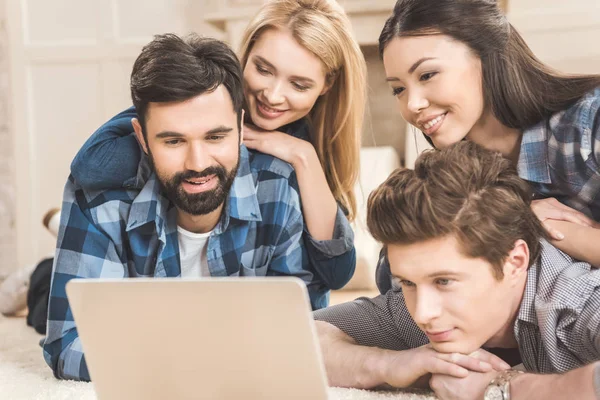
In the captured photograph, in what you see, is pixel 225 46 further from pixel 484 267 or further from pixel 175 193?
pixel 484 267

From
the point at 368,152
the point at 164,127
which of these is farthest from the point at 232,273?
the point at 368,152

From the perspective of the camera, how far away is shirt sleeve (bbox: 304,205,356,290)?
6.87 ft

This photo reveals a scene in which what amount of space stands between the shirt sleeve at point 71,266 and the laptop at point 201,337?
642 millimetres

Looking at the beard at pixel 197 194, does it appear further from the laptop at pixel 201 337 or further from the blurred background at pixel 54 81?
the blurred background at pixel 54 81

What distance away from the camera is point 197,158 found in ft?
5.86

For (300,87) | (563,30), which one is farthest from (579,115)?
(563,30)

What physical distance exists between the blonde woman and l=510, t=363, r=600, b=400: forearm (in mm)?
845

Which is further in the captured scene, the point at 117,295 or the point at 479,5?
the point at 479,5

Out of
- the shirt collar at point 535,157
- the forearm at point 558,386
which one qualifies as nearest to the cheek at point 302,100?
the shirt collar at point 535,157

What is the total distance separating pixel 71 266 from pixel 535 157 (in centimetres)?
111

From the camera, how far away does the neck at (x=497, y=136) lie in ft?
6.05

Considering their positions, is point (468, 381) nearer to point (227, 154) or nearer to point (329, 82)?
point (227, 154)

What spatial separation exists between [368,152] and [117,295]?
2.93 metres

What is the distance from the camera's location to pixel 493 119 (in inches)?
73.4
